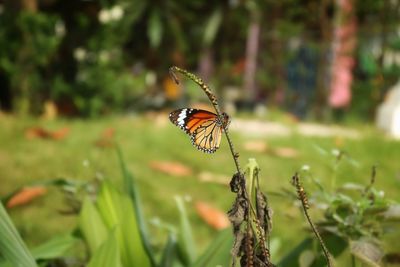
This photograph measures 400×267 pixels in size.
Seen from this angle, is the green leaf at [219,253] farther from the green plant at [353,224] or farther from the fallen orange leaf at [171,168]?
the fallen orange leaf at [171,168]

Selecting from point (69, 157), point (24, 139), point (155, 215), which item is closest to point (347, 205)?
point (155, 215)

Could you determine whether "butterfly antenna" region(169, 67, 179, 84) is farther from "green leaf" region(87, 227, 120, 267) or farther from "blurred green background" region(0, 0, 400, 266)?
"blurred green background" region(0, 0, 400, 266)

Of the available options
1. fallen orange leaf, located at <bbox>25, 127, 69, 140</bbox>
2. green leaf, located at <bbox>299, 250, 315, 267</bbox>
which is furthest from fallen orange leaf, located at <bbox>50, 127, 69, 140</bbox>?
green leaf, located at <bbox>299, 250, 315, 267</bbox>

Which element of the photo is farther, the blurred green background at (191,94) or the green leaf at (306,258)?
the blurred green background at (191,94)

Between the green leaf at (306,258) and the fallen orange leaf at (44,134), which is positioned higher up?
the fallen orange leaf at (44,134)

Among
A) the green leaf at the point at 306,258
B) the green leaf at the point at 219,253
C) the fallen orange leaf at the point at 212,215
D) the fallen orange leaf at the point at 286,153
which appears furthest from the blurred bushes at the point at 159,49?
the green leaf at the point at 306,258

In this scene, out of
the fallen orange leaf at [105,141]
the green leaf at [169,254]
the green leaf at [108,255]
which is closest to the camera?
the green leaf at [108,255]
